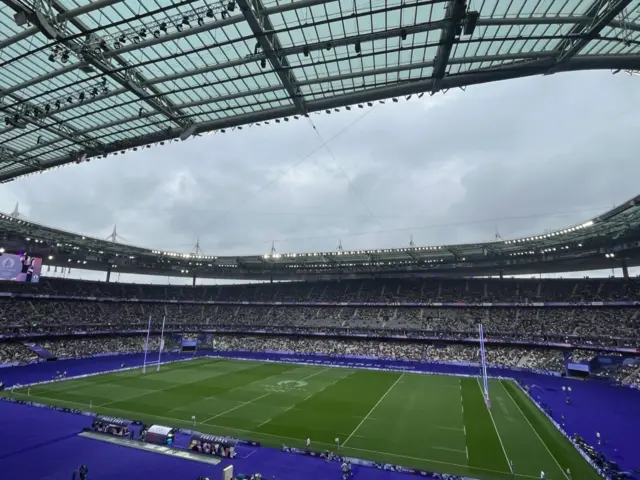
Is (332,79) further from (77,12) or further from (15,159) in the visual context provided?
(15,159)

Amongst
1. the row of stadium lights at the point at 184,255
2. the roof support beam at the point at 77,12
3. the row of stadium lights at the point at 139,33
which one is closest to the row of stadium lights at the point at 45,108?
the row of stadium lights at the point at 139,33

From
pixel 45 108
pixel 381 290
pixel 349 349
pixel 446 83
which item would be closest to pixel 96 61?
pixel 45 108

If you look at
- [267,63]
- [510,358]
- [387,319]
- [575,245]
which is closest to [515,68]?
[267,63]

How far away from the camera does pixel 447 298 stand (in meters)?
76.3

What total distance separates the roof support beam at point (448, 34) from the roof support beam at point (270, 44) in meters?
6.51

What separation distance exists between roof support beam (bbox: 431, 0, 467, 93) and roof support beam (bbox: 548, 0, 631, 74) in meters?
4.57

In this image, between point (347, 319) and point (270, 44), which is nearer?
point (270, 44)

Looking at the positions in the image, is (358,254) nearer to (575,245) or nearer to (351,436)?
(575,245)

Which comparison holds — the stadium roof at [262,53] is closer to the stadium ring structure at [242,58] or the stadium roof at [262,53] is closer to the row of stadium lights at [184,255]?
the stadium ring structure at [242,58]

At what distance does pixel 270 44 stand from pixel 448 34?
7.19 metres

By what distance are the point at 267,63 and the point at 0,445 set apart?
31.0 m

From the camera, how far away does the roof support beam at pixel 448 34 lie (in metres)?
12.8

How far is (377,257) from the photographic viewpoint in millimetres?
75188

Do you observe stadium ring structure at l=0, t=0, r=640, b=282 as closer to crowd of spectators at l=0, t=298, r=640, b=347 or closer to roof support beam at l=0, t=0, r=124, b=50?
roof support beam at l=0, t=0, r=124, b=50
